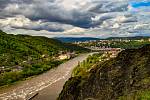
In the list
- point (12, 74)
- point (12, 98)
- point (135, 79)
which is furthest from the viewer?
point (12, 74)

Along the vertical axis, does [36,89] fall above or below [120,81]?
below

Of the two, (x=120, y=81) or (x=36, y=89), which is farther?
(x=36, y=89)

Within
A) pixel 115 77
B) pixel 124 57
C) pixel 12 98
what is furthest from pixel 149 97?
pixel 12 98

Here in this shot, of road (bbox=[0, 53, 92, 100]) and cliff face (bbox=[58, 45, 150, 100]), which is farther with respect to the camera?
road (bbox=[0, 53, 92, 100])

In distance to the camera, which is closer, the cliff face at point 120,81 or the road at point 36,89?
the cliff face at point 120,81

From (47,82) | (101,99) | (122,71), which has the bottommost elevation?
(47,82)

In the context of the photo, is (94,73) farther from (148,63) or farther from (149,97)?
(149,97)

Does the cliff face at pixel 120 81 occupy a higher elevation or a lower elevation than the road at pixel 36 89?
higher

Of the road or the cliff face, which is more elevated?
the cliff face
